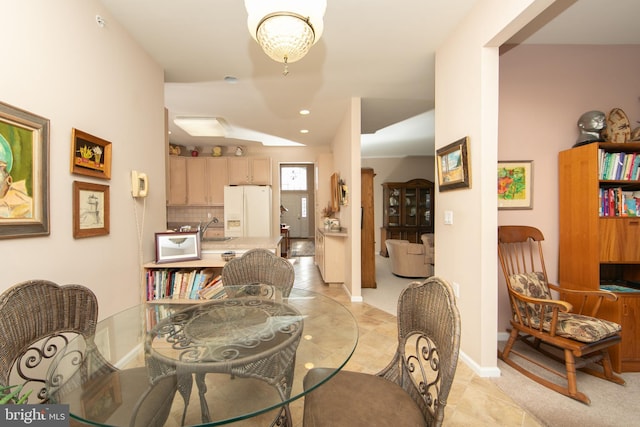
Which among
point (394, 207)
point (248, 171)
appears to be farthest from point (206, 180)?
point (394, 207)

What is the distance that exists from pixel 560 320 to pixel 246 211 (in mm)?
4687

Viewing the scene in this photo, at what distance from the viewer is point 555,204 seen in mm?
2430

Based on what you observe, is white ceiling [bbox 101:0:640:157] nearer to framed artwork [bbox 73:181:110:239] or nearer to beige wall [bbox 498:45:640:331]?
beige wall [bbox 498:45:640:331]

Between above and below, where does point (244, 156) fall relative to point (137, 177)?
above

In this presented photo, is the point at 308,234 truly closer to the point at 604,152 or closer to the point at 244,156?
the point at 244,156

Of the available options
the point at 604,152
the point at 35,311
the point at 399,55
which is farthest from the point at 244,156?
the point at 604,152

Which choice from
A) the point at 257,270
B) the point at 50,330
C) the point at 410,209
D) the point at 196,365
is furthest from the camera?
the point at 410,209

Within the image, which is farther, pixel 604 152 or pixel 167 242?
pixel 167 242

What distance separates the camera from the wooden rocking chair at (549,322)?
5.54 feet

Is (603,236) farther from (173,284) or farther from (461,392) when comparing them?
(173,284)

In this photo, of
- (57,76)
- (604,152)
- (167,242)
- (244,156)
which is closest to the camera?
(57,76)

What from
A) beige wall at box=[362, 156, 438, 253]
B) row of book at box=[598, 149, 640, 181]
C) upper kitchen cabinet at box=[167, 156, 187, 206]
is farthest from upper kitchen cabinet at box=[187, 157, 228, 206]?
row of book at box=[598, 149, 640, 181]

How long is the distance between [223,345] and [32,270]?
1157 mm

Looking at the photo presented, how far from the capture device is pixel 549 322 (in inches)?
74.7
